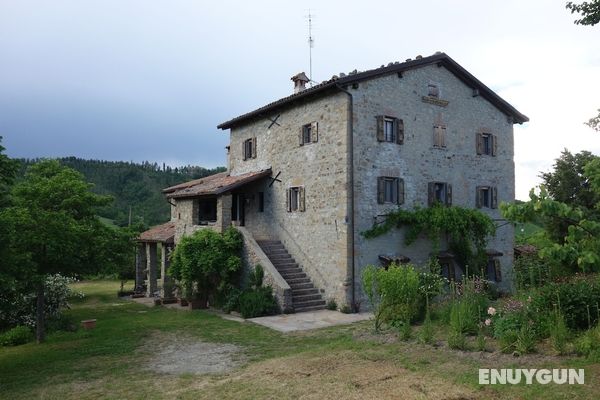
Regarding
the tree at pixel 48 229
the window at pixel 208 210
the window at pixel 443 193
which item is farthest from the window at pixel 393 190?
the window at pixel 208 210

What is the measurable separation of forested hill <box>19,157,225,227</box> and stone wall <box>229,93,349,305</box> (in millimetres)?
41385

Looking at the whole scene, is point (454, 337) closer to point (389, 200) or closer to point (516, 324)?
point (516, 324)

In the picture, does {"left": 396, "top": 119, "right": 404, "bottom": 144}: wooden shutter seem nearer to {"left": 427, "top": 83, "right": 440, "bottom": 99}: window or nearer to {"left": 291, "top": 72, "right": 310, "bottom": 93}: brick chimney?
{"left": 427, "top": 83, "right": 440, "bottom": 99}: window

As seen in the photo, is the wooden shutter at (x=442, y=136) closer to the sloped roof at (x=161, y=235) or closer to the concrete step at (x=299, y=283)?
the concrete step at (x=299, y=283)

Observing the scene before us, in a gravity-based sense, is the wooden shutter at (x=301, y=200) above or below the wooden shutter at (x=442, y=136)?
below

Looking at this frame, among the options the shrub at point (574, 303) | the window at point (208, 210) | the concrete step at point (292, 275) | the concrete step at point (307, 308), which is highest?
the window at point (208, 210)

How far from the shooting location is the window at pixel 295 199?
17.7 meters

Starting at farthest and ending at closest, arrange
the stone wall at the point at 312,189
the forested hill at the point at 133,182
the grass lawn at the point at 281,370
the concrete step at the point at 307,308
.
A: the forested hill at the point at 133,182 → the stone wall at the point at 312,189 → the concrete step at the point at 307,308 → the grass lawn at the point at 281,370

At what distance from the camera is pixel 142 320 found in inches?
595

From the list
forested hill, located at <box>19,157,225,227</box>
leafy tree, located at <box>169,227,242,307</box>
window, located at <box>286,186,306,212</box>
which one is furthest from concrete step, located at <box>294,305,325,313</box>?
forested hill, located at <box>19,157,225,227</box>

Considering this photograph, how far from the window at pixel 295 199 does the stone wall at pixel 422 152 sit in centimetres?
279

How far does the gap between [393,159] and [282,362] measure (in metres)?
10.4

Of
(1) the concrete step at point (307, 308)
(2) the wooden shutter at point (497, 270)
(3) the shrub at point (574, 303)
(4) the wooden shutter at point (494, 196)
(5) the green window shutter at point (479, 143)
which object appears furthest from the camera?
(4) the wooden shutter at point (494, 196)

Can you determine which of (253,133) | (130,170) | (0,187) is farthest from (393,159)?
(130,170)
